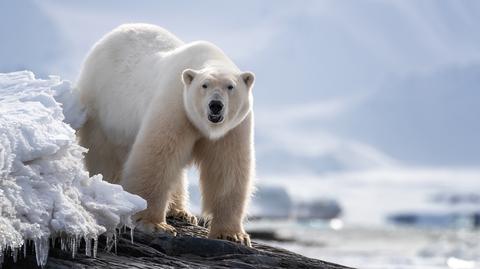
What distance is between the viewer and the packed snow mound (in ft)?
15.4

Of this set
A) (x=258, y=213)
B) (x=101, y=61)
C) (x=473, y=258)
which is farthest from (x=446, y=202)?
(x=101, y=61)

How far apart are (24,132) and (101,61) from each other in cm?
292

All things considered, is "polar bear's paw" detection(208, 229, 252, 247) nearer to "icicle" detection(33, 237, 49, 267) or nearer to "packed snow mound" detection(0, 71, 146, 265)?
"packed snow mound" detection(0, 71, 146, 265)

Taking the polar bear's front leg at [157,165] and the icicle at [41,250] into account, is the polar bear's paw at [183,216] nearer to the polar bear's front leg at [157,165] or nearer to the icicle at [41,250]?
the polar bear's front leg at [157,165]

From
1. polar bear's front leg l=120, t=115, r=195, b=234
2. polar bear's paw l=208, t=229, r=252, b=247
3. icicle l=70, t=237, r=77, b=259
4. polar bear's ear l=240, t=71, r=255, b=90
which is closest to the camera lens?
icicle l=70, t=237, r=77, b=259

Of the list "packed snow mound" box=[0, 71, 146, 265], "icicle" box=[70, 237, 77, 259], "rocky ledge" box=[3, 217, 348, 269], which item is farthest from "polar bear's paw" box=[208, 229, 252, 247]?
"icicle" box=[70, 237, 77, 259]

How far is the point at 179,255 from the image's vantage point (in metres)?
5.59

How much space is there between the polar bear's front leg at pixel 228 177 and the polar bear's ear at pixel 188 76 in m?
0.45

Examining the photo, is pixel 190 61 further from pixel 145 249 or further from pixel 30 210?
pixel 30 210

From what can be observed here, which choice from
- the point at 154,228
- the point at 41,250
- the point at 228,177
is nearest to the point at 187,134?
the point at 228,177

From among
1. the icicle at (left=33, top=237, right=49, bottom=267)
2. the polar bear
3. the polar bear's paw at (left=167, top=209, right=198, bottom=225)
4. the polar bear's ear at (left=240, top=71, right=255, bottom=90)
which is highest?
the polar bear's ear at (left=240, top=71, right=255, bottom=90)

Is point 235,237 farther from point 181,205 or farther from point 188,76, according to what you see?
point 188,76

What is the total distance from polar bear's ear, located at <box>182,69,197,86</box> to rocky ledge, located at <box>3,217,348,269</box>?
120 cm

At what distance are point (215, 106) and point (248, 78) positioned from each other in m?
0.51
